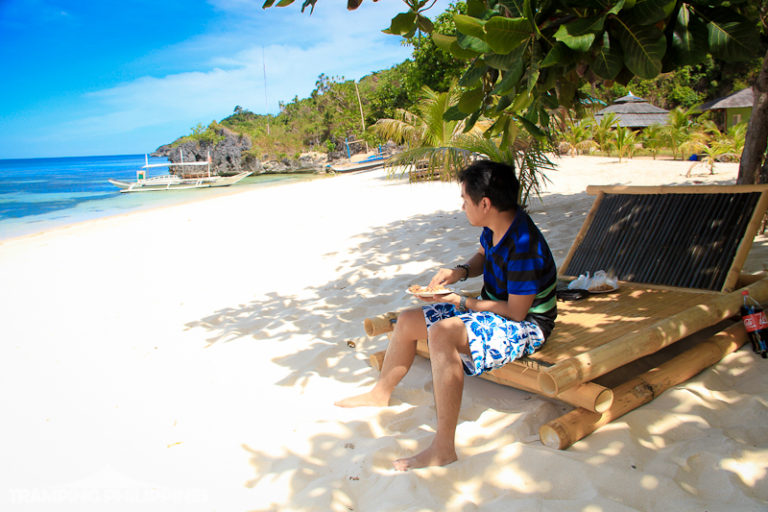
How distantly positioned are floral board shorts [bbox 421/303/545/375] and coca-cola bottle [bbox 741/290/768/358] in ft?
3.95

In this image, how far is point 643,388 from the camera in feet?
7.52

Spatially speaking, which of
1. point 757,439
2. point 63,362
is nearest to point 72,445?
point 63,362

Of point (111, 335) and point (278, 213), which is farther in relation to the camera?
point (278, 213)

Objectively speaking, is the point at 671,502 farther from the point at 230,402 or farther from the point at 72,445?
the point at 72,445

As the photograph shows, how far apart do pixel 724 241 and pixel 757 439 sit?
62.4 inches

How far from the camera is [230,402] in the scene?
2795mm

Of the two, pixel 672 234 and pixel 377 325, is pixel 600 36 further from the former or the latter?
pixel 672 234

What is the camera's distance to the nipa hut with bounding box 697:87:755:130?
61.6ft

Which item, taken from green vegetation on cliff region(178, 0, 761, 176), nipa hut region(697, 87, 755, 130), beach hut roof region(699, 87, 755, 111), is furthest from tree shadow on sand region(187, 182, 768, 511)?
beach hut roof region(699, 87, 755, 111)

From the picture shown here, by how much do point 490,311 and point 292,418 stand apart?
3.65 ft

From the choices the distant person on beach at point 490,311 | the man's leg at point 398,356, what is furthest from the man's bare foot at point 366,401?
the distant person on beach at point 490,311

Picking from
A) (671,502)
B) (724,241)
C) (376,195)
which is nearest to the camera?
(671,502)

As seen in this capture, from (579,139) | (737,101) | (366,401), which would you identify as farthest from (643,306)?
(737,101)

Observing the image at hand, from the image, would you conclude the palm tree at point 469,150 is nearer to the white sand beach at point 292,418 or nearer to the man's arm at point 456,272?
the man's arm at point 456,272
